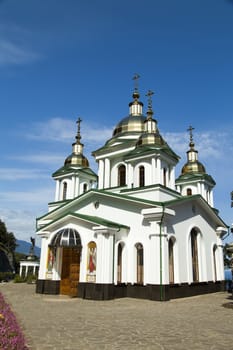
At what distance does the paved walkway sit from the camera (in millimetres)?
6168

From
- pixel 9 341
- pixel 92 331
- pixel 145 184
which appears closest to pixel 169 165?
pixel 145 184

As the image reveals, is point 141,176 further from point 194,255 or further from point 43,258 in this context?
point 43,258

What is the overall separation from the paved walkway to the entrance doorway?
3791 millimetres

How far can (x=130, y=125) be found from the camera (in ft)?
71.9

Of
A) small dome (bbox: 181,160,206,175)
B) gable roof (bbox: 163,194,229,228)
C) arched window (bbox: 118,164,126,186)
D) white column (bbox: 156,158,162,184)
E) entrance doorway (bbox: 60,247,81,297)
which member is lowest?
entrance doorway (bbox: 60,247,81,297)

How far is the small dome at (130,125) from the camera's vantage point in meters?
21.7

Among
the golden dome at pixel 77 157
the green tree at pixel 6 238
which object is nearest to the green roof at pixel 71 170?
the golden dome at pixel 77 157

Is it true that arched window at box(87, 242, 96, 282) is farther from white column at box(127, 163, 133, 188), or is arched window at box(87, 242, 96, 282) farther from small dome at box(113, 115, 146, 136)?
small dome at box(113, 115, 146, 136)

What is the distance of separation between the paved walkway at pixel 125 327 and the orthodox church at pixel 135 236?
2.76 metres

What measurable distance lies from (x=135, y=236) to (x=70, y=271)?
3.87m

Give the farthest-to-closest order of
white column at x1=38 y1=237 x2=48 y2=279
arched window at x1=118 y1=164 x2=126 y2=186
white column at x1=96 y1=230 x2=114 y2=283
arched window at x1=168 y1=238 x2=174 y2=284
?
arched window at x1=118 y1=164 x2=126 y2=186
white column at x1=38 y1=237 x2=48 y2=279
arched window at x1=168 y1=238 x2=174 y2=284
white column at x1=96 y1=230 x2=114 y2=283

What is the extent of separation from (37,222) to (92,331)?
1356 centimetres

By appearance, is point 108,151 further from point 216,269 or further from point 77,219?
point 216,269

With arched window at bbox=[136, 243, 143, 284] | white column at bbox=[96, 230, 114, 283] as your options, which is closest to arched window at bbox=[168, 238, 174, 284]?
arched window at bbox=[136, 243, 143, 284]
